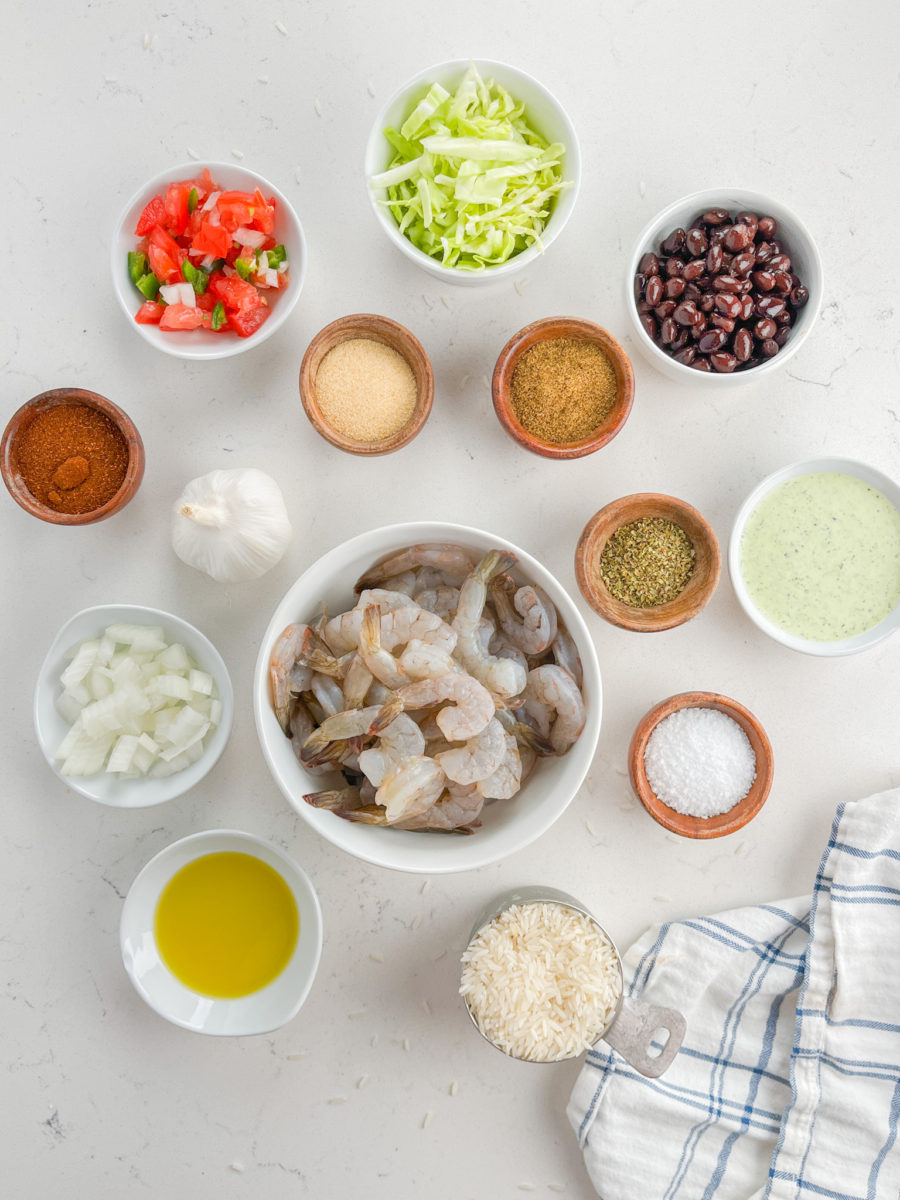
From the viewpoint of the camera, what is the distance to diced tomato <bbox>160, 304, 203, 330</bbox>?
2.01 metres

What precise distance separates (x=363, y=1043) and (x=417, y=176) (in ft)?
6.69

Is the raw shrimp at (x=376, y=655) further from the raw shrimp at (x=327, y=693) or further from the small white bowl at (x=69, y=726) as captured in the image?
the small white bowl at (x=69, y=726)

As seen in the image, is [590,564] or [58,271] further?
[58,271]

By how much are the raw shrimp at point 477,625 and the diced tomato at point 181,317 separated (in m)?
0.86

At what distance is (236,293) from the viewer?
6.60ft

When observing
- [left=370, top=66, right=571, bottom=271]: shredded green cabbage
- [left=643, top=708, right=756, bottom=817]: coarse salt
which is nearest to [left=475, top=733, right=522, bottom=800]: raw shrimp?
[left=643, top=708, right=756, bottom=817]: coarse salt

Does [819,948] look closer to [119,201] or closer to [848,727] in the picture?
[848,727]

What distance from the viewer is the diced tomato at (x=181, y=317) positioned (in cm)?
201

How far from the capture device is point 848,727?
7.38 ft

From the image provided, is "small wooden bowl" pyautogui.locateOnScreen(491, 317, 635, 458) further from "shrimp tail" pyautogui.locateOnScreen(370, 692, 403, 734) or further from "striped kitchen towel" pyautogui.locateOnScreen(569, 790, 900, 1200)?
"striped kitchen towel" pyautogui.locateOnScreen(569, 790, 900, 1200)

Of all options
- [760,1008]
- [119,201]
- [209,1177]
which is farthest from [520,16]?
[209,1177]

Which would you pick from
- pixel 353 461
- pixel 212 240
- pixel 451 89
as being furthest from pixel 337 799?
pixel 451 89

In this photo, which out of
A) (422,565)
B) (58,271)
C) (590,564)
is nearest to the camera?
(422,565)

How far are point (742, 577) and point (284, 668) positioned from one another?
1.08m
